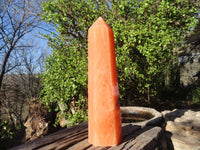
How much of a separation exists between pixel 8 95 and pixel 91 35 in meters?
10.4

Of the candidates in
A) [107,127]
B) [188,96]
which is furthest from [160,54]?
Answer: [188,96]

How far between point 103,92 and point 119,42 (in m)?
2.46

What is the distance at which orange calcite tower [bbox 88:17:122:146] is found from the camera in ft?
3.77

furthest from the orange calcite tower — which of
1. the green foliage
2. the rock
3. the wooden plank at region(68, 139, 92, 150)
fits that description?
the green foliage

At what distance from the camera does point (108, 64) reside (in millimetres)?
1196

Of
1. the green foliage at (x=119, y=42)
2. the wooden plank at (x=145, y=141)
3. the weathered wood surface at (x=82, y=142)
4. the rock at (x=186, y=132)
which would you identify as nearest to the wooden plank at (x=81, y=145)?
the weathered wood surface at (x=82, y=142)

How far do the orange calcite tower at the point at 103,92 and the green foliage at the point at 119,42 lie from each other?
1810mm

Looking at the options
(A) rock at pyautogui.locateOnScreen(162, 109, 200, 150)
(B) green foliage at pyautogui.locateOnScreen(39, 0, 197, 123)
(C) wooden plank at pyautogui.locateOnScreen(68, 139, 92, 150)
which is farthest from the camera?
(B) green foliage at pyautogui.locateOnScreen(39, 0, 197, 123)

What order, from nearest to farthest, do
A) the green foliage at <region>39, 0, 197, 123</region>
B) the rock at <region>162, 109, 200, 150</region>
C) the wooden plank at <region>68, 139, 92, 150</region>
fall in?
the wooden plank at <region>68, 139, 92, 150</region>, the rock at <region>162, 109, 200, 150</region>, the green foliage at <region>39, 0, 197, 123</region>

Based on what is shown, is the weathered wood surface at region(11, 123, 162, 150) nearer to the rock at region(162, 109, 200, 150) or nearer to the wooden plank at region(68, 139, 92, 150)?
the wooden plank at region(68, 139, 92, 150)

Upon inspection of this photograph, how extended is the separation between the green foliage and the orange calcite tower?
5.94 feet

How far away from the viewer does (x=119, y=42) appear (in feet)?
11.1

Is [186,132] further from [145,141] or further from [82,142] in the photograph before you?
[82,142]

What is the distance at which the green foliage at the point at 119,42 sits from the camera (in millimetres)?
3051
